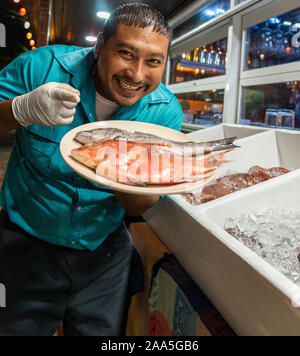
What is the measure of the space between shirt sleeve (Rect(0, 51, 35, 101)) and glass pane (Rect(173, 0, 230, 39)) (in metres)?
3.51

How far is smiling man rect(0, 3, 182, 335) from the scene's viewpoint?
1157 millimetres

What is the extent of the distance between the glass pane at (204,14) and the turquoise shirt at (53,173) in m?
3.39

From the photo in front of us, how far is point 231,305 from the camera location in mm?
864

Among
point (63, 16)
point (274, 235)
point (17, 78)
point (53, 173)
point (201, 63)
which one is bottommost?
point (274, 235)

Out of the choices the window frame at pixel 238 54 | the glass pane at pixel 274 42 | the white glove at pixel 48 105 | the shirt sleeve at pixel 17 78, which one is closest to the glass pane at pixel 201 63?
the window frame at pixel 238 54

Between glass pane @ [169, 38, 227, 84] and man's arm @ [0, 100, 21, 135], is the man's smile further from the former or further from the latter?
glass pane @ [169, 38, 227, 84]

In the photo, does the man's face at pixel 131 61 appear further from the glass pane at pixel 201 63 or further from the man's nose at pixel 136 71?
the glass pane at pixel 201 63

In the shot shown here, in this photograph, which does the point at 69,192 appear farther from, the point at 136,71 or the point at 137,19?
the point at 137,19

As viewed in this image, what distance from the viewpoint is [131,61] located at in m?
1.13

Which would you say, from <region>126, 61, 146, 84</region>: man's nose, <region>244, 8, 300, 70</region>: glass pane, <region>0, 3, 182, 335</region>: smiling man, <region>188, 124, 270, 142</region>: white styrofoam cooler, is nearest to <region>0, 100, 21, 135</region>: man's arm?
<region>0, 3, 182, 335</region>: smiling man

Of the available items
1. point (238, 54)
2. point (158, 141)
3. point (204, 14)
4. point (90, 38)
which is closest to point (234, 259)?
point (158, 141)

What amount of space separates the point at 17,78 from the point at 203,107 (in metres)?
3.87
